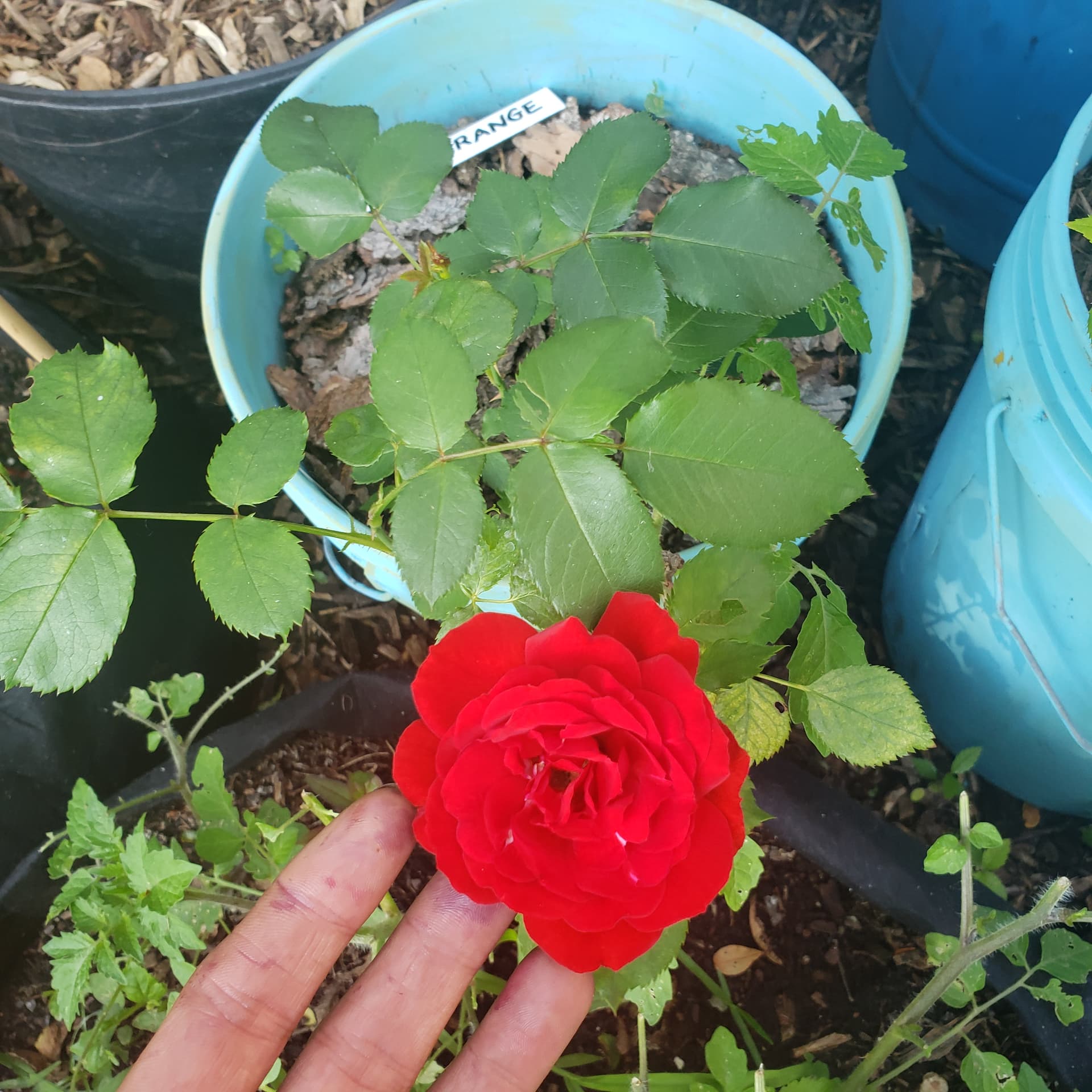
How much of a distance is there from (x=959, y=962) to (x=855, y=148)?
68cm

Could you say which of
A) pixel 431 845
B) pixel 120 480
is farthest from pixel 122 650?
pixel 431 845

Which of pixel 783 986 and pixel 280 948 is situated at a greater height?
pixel 280 948

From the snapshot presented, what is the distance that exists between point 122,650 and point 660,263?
925 millimetres

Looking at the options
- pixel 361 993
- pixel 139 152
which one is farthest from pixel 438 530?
pixel 139 152

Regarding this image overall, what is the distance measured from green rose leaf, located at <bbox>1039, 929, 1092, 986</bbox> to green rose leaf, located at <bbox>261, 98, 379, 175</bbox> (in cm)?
94

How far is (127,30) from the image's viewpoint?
1.41 m

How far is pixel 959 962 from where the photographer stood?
28.2 inches

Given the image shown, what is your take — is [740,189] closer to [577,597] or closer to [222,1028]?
[577,597]

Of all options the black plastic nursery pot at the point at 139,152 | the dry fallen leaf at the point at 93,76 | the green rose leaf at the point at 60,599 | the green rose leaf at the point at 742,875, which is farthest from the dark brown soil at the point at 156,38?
the green rose leaf at the point at 742,875

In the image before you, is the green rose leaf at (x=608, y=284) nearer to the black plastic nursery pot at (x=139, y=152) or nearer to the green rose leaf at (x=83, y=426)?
the green rose leaf at (x=83, y=426)

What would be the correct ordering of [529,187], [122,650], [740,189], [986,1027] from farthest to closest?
[122,650]
[986,1027]
[529,187]
[740,189]

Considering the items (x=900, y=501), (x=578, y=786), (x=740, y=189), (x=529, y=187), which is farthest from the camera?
(x=900, y=501)

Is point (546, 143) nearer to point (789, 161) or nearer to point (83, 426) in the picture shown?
point (789, 161)

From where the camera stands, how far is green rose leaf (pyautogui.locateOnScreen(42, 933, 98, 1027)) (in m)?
0.74
